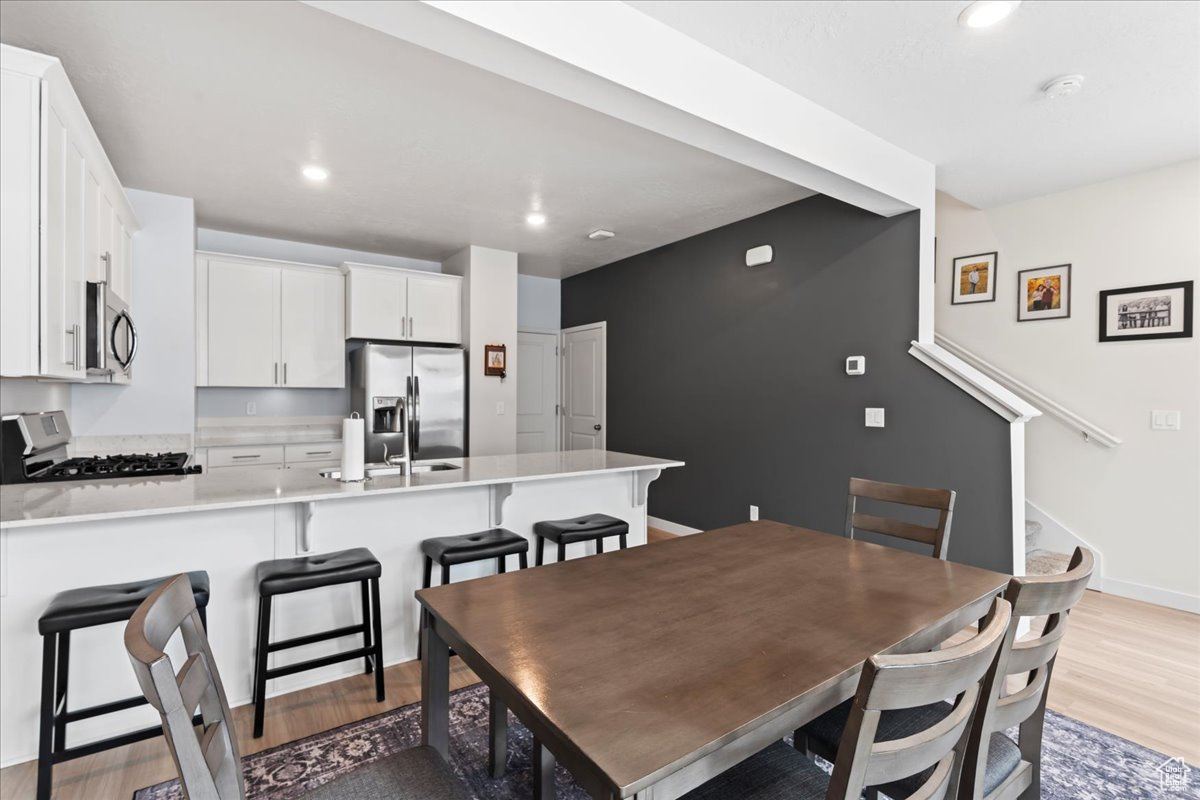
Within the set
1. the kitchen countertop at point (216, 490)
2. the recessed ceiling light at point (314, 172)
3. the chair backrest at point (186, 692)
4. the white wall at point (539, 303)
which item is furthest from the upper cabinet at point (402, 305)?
the chair backrest at point (186, 692)

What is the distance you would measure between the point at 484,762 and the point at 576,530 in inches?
43.8

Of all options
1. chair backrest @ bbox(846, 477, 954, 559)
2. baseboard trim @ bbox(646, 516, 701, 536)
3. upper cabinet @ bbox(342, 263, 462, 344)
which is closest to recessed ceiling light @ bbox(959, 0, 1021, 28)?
chair backrest @ bbox(846, 477, 954, 559)

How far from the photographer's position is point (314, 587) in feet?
6.93

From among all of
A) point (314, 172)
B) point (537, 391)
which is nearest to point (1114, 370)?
point (537, 391)

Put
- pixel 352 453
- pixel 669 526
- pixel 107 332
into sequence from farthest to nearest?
pixel 669 526 < pixel 107 332 < pixel 352 453

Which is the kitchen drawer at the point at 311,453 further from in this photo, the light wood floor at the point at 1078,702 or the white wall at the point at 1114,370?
the white wall at the point at 1114,370

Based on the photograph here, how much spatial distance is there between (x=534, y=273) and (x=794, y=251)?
3.11 meters

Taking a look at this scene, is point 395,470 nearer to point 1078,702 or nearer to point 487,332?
point 487,332

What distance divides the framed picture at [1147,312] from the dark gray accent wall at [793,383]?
1365mm

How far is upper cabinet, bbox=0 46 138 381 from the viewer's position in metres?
1.97

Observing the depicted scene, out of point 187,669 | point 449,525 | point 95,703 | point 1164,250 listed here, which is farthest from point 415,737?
point 1164,250

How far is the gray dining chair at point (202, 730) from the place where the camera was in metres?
0.81

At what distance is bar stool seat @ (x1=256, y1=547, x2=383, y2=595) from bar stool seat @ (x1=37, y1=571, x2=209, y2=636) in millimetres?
219

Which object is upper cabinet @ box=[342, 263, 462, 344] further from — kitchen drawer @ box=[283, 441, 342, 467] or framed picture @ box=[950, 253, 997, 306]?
framed picture @ box=[950, 253, 997, 306]
